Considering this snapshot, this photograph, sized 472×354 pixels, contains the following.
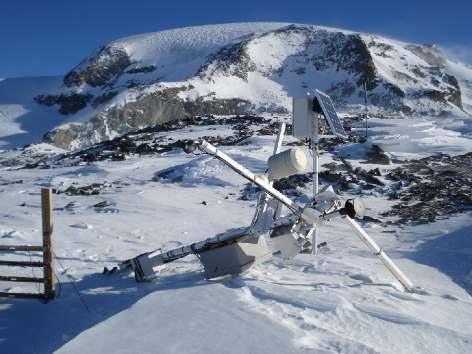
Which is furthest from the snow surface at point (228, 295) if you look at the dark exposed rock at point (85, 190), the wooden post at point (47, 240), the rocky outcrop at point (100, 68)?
the rocky outcrop at point (100, 68)

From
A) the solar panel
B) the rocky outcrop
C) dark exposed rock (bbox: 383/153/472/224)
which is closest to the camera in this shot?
the solar panel

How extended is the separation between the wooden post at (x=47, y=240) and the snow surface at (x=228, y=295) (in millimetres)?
257

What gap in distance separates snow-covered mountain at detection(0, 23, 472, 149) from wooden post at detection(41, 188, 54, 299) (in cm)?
7040

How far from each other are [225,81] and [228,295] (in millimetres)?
87995

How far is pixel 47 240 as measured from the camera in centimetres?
852

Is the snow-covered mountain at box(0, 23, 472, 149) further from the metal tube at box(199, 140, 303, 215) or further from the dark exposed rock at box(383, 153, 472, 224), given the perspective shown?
the metal tube at box(199, 140, 303, 215)

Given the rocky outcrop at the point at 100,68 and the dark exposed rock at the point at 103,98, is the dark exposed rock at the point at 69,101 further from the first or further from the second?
the rocky outcrop at the point at 100,68

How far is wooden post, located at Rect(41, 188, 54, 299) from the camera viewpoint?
8.34 metres

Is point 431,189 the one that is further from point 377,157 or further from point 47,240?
point 47,240

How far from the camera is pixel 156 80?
10188 centimetres

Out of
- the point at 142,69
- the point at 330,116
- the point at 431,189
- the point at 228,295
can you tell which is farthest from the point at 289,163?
the point at 142,69

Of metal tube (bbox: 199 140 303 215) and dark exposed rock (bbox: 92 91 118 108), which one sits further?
dark exposed rock (bbox: 92 91 118 108)

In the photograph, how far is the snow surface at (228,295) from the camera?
19.4 feet

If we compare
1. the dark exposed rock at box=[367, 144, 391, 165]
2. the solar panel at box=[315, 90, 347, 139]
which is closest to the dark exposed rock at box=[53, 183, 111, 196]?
the dark exposed rock at box=[367, 144, 391, 165]
